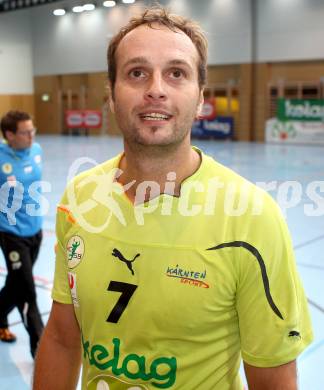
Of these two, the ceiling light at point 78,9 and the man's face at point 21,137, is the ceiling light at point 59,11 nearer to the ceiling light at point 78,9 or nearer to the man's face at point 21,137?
the ceiling light at point 78,9

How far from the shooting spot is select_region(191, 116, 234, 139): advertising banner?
27281mm

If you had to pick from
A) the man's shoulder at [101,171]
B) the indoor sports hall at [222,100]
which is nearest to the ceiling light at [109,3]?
the indoor sports hall at [222,100]

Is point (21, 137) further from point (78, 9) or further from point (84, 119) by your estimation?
point (78, 9)

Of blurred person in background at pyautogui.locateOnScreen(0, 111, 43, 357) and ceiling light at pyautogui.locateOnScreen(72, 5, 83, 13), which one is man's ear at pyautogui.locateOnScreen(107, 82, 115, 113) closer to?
blurred person in background at pyautogui.locateOnScreen(0, 111, 43, 357)

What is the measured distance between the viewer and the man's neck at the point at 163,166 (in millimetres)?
1761

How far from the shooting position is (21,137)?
4.70 metres

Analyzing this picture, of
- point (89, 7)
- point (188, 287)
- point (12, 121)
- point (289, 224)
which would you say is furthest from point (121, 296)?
point (89, 7)

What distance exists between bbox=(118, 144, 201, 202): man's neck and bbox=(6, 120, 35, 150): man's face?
3.02 metres

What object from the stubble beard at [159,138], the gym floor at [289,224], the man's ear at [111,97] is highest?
the man's ear at [111,97]

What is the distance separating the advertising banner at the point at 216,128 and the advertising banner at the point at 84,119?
7103 millimetres

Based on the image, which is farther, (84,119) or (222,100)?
(84,119)

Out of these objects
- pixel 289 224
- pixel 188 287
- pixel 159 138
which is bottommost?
pixel 289 224

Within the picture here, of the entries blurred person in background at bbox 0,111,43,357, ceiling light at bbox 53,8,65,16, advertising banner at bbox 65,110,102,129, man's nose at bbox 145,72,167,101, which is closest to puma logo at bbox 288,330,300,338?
man's nose at bbox 145,72,167,101

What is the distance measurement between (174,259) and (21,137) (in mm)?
3363
